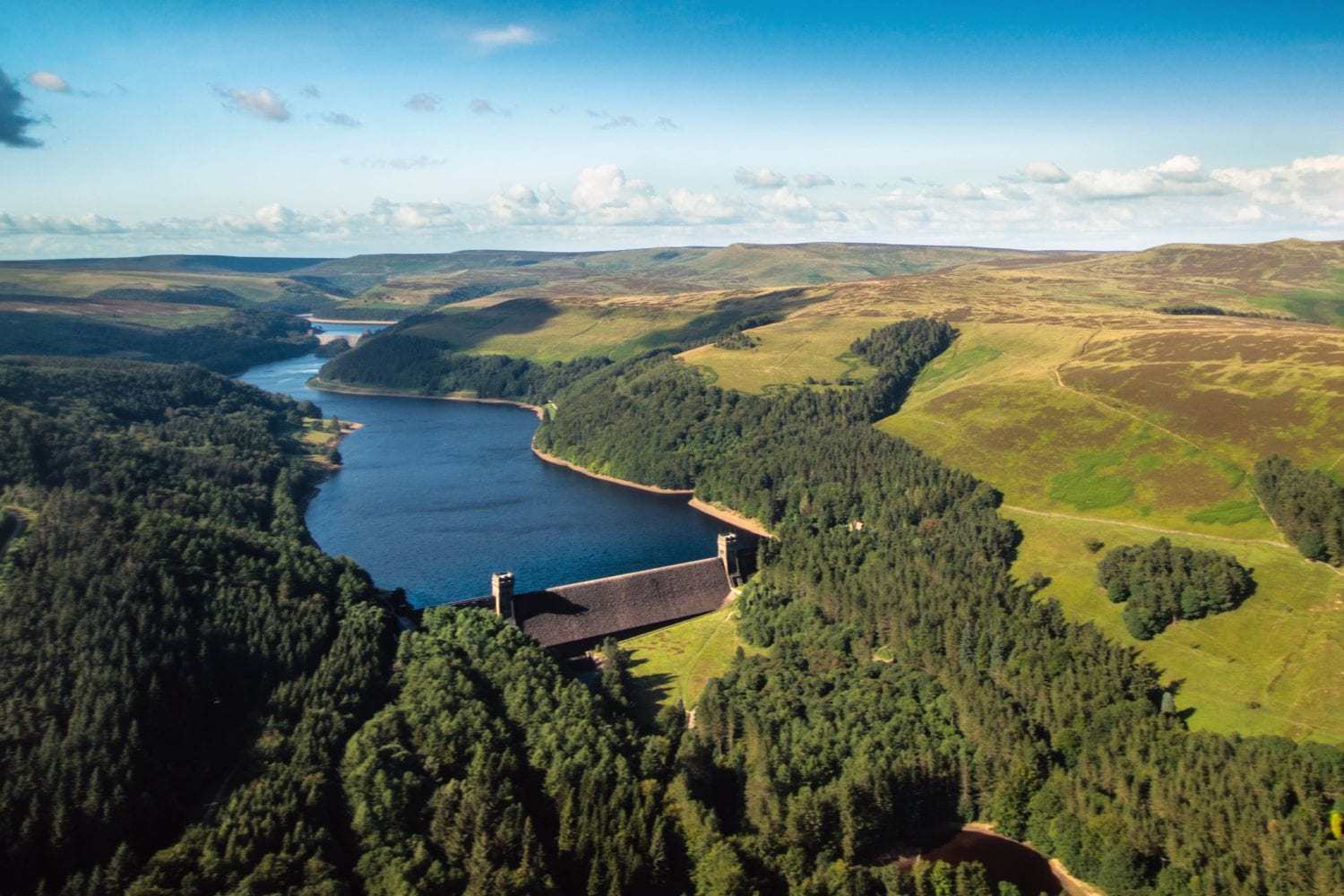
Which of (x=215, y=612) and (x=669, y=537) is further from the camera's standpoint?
(x=669, y=537)

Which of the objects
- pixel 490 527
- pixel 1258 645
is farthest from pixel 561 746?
pixel 490 527

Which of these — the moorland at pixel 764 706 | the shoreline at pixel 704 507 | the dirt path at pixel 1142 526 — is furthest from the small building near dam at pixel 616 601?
the dirt path at pixel 1142 526

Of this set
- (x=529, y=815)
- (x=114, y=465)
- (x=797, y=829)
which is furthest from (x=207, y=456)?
(x=797, y=829)

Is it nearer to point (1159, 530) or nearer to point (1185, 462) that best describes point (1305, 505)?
point (1159, 530)

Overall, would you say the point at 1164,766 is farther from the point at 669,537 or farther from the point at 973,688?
the point at 669,537

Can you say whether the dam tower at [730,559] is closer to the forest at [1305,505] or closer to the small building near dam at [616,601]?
the small building near dam at [616,601]

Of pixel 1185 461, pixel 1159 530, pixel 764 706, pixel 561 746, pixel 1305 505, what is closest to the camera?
pixel 561 746
